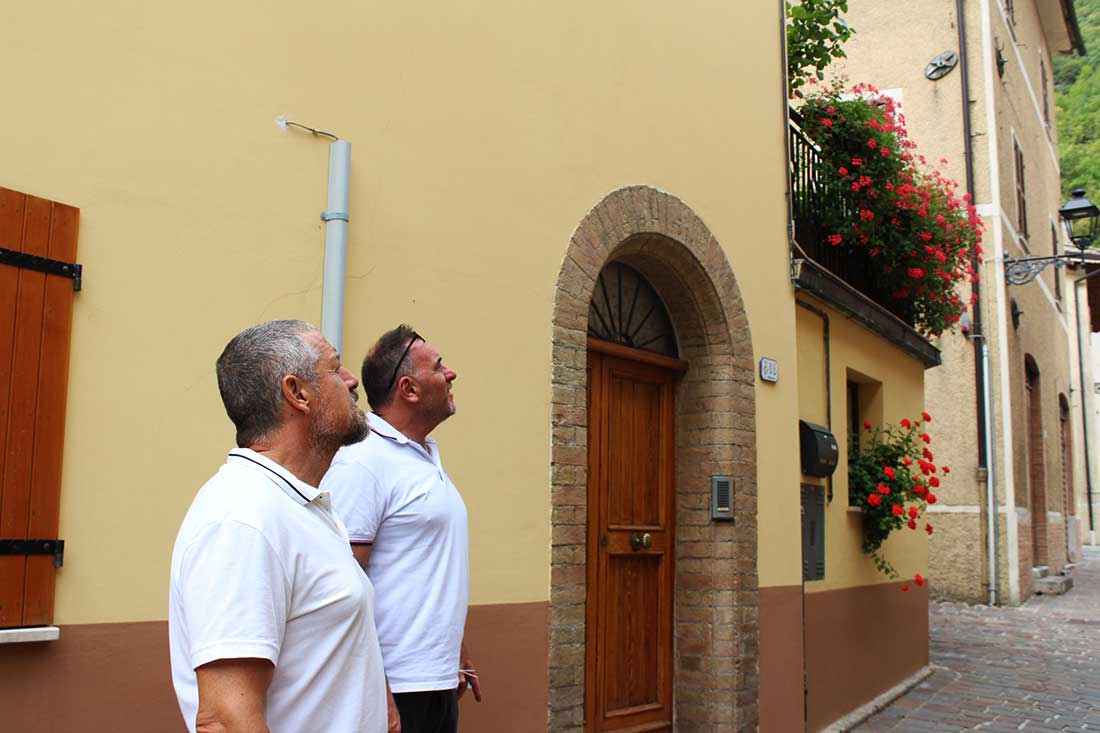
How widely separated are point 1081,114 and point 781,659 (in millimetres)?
38357

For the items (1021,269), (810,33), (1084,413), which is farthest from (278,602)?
(1084,413)

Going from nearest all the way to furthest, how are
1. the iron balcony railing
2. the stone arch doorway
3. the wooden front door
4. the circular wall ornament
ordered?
the wooden front door, the iron balcony railing, the circular wall ornament, the stone arch doorway

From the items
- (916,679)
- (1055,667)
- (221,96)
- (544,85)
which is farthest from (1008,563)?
(221,96)

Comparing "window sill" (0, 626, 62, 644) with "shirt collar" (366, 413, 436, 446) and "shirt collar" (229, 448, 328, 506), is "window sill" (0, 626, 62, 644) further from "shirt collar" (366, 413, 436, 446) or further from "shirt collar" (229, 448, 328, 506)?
"shirt collar" (229, 448, 328, 506)

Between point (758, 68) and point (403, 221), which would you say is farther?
point (758, 68)

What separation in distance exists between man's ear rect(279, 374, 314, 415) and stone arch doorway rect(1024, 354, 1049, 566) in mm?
18850

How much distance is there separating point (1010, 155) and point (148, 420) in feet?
55.2

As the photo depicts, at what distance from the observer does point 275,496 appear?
2.00m

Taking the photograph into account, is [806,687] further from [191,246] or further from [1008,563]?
[1008,563]

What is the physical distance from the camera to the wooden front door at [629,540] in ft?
19.5

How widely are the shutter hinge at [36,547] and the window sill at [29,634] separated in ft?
0.60

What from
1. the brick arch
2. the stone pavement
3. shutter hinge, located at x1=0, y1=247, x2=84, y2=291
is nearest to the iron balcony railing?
the brick arch

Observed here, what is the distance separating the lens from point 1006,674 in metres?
10.1

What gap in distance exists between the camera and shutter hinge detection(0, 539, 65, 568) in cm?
299
